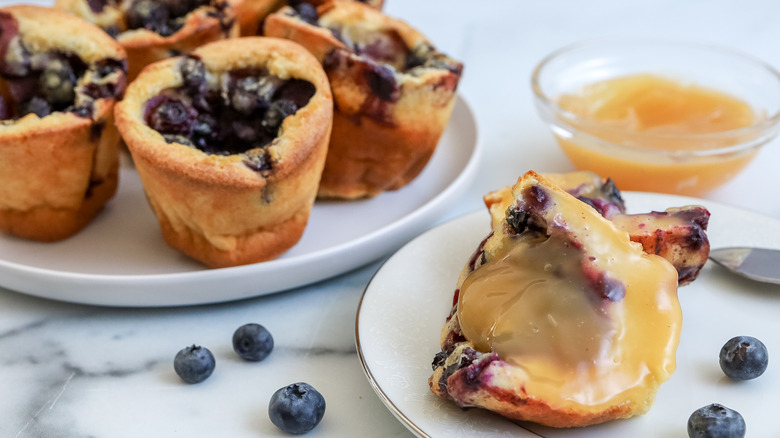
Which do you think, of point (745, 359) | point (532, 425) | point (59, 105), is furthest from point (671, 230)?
point (59, 105)

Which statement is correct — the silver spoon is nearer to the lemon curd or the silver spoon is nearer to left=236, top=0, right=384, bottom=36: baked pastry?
the lemon curd

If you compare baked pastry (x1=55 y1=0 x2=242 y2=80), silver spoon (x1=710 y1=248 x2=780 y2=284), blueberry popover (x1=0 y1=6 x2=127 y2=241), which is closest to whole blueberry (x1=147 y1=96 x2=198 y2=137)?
blueberry popover (x1=0 y1=6 x2=127 y2=241)

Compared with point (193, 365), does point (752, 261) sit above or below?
above

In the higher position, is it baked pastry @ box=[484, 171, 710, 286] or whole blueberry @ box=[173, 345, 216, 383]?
baked pastry @ box=[484, 171, 710, 286]

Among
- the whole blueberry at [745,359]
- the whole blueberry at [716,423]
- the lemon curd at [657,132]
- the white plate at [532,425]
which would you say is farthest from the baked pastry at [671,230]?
the lemon curd at [657,132]

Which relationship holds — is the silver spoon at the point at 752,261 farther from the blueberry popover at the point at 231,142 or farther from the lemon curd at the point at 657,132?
the blueberry popover at the point at 231,142

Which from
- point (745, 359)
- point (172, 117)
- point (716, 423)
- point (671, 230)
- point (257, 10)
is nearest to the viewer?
point (716, 423)

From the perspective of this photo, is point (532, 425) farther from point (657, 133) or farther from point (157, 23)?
point (157, 23)
